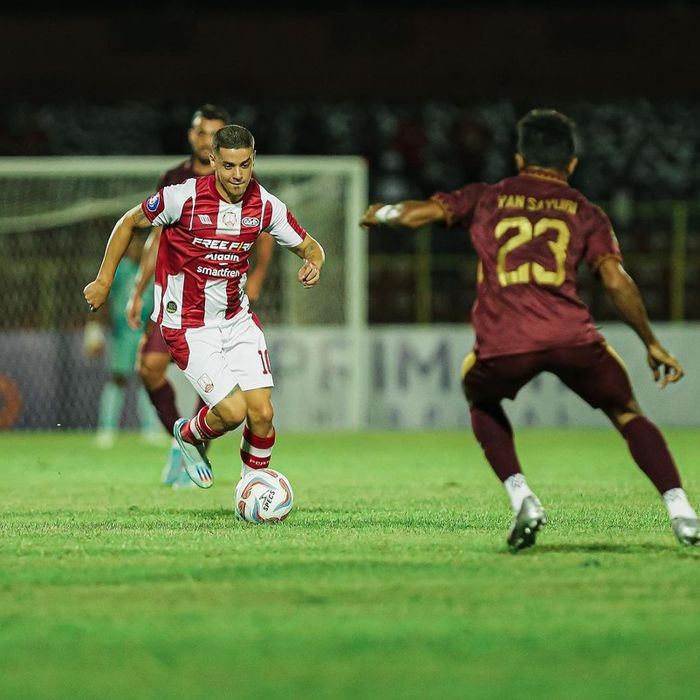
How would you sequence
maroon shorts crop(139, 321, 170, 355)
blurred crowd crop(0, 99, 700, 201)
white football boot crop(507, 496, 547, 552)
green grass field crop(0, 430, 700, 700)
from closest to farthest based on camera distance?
green grass field crop(0, 430, 700, 700) < white football boot crop(507, 496, 547, 552) < maroon shorts crop(139, 321, 170, 355) < blurred crowd crop(0, 99, 700, 201)

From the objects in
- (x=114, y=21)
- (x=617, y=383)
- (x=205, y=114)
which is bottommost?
(x=617, y=383)

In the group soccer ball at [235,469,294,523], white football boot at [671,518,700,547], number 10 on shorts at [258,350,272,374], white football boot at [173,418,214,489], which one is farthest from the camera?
white football boot at [173,418,214,489]

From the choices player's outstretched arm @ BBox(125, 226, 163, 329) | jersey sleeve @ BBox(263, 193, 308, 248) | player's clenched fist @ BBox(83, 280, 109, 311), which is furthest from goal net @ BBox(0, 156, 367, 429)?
player's clenched fist @ BBox(83, 280, 109, 311)

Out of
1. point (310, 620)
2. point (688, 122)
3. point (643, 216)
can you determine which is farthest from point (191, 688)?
point (688, 122)

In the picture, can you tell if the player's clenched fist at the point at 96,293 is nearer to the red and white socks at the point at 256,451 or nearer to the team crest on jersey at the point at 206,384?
the team crest on jersey at the point at 206,384

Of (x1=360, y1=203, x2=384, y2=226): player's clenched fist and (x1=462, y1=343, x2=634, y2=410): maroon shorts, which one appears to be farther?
(x1=360, y1=203, x2=384, y2=226): player's clenched fist

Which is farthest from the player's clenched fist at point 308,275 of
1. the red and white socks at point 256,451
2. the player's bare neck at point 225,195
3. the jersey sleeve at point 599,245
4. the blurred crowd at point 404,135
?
the blurred crowd at point 404,135

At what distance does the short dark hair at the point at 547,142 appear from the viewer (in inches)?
228

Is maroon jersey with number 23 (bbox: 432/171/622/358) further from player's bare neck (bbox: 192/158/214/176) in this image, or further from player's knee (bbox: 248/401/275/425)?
player's bare neck (bbox: 192/158/214/176)

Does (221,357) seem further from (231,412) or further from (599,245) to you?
(599,245)

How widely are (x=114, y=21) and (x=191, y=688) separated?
1898 cm

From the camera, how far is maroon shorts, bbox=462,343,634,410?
18.5ft

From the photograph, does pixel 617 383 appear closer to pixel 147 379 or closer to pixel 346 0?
pixel 147 379

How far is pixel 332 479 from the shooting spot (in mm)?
9844
